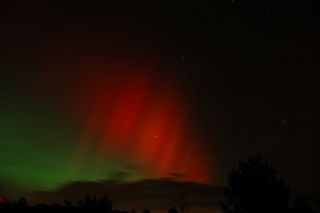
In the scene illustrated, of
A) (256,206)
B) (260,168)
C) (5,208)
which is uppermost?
(260,168)

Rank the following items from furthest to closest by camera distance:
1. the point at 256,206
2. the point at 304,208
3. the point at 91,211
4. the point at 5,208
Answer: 1. the point at 304,208
2. the point at 256,206
3. the point at 91,211
4. the point at 5,208

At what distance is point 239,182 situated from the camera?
180 ft

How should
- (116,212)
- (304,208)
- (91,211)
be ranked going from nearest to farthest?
1. (91,211)
2. (116,212)
3. (304,208)

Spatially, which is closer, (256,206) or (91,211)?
(91,211)

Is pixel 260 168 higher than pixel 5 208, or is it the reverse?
pixel 260 168

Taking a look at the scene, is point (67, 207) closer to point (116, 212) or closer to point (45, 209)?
point (45, 209)

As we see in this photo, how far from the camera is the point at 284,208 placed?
2055 inches

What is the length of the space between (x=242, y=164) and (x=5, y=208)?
31.8 m

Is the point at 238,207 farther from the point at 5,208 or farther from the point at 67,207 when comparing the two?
the point at 5,208

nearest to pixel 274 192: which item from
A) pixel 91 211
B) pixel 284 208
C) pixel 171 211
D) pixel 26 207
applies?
pixel 284 208

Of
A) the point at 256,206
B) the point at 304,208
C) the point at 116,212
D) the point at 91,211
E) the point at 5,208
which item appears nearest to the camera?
the point at 5,208

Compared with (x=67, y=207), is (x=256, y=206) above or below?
above

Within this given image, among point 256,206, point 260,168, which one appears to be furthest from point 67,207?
point 260,168

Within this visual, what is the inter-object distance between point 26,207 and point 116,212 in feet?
24.1
